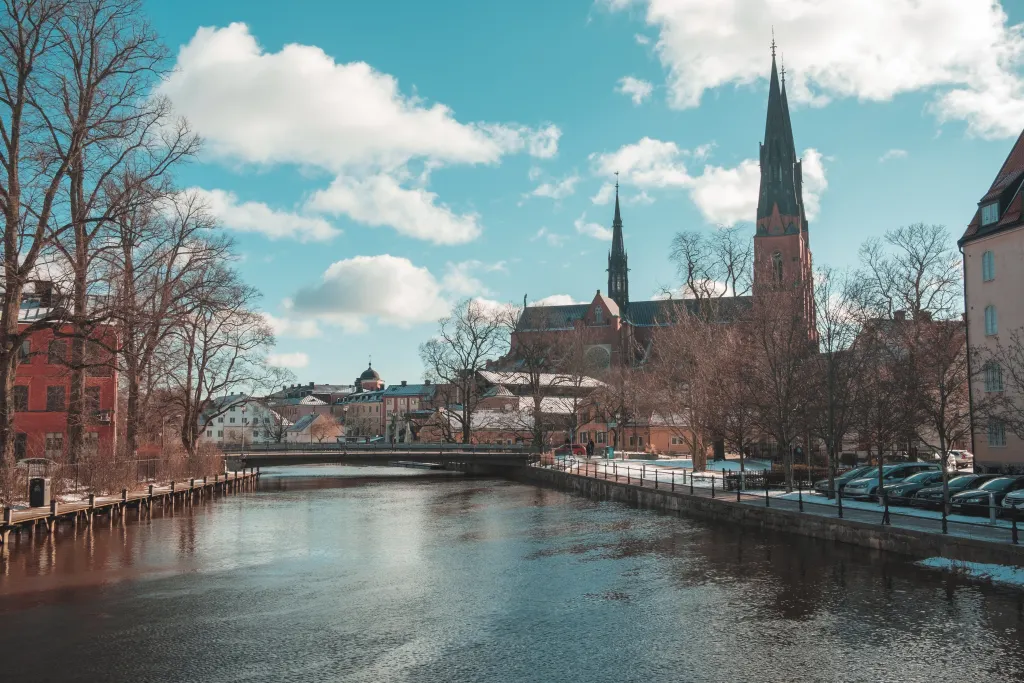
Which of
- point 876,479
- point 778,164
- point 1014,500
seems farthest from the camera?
point 778,164

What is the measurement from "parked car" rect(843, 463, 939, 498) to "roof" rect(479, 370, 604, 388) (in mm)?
42496

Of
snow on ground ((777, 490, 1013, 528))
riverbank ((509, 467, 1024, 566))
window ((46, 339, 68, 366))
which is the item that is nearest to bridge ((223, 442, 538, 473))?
riverbank ((509, 467, 1024, 566))

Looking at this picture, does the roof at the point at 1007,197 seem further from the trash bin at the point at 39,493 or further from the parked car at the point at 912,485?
the trash bin at the point at 39,493

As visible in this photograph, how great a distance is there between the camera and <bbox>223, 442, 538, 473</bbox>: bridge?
6694 centimetres

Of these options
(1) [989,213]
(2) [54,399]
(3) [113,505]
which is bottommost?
(3) [113,505]

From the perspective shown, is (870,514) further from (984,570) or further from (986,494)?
(984,570)

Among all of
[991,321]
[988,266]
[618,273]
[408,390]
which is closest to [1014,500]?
[991,321]

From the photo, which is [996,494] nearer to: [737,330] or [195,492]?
[737,330]

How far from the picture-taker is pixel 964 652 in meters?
13.6

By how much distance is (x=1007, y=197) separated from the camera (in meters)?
38.3

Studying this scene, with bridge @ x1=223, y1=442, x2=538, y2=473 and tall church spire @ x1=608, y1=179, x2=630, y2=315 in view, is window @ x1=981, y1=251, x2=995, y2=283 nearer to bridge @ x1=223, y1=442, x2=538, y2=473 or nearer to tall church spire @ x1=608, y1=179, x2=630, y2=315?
bridge @ x1=223, y1=442, x2=538, y2=473

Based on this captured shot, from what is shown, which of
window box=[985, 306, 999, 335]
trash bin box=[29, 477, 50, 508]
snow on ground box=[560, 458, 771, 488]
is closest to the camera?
trash bin box=[29, 477, 50, 508]

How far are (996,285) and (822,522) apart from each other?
19.7 meters

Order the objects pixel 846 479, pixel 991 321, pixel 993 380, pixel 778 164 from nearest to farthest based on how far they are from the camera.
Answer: pixel 846 479, pixel 993 380, pixel 991 321, pixel 778 164
